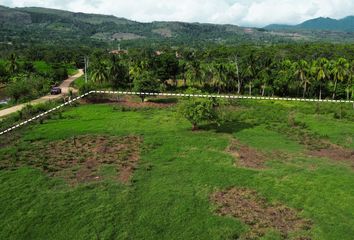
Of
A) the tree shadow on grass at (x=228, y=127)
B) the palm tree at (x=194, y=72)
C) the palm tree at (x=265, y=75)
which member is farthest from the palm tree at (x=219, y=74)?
the tree shadow on grass at (x=228, y=127)

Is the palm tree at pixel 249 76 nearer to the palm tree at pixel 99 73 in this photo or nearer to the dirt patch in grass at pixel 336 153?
the palm tree at pixel 99 73

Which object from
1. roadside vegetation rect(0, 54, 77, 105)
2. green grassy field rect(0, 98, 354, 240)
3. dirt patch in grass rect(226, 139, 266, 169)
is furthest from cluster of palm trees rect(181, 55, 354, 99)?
dirt patch in grass rect(226, 139, 266, 169)

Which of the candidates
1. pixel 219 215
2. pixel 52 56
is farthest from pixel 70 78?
pixel 219 215

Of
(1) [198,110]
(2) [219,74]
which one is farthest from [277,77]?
(1) [198,110]

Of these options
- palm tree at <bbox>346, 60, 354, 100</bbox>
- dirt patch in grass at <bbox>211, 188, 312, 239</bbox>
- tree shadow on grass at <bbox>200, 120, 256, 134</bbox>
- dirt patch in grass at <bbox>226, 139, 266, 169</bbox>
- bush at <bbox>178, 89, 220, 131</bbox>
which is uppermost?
palm tree at <bbox>346, 60, 354, 100</bbox>

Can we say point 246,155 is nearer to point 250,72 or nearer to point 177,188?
point 177,188

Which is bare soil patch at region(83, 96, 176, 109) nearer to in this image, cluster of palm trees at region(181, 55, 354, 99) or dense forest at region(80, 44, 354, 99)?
dense forest at region(80, 44, 354, 99)
